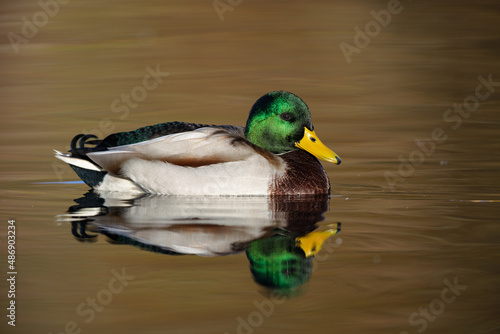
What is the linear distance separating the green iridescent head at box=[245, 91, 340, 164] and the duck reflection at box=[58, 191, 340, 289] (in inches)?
23.8

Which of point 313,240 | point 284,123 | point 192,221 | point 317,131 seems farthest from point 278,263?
point 317,131

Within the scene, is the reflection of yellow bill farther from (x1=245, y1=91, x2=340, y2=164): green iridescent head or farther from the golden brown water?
(x1=245, y1=91, x2=340, y2=164): green iridescent head

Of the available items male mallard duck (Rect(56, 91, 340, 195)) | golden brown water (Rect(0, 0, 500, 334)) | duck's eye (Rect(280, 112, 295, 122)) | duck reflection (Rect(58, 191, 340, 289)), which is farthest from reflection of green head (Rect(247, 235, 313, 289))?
duck's eye (Rect(280, 112, 295, 122))

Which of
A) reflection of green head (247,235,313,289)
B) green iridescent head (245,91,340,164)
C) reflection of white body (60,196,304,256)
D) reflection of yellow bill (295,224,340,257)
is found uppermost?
green iridescent head (245,91,340,164)

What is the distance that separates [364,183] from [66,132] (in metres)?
4.56

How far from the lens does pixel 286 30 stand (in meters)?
18.8

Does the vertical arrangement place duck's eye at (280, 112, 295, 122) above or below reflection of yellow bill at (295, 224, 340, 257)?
above

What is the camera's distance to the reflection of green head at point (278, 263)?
608 centimetres

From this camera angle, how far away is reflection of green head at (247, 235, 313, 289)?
6.08 meters

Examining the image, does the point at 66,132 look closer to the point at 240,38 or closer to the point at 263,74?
the point at 263,74

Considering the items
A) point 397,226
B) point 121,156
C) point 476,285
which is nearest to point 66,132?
point 121,156

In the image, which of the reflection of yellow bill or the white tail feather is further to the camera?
the white tail feather

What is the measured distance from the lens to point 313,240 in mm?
7051

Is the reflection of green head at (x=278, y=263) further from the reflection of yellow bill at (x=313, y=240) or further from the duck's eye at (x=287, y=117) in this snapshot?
the duck's eye at (x=287, y=117)
